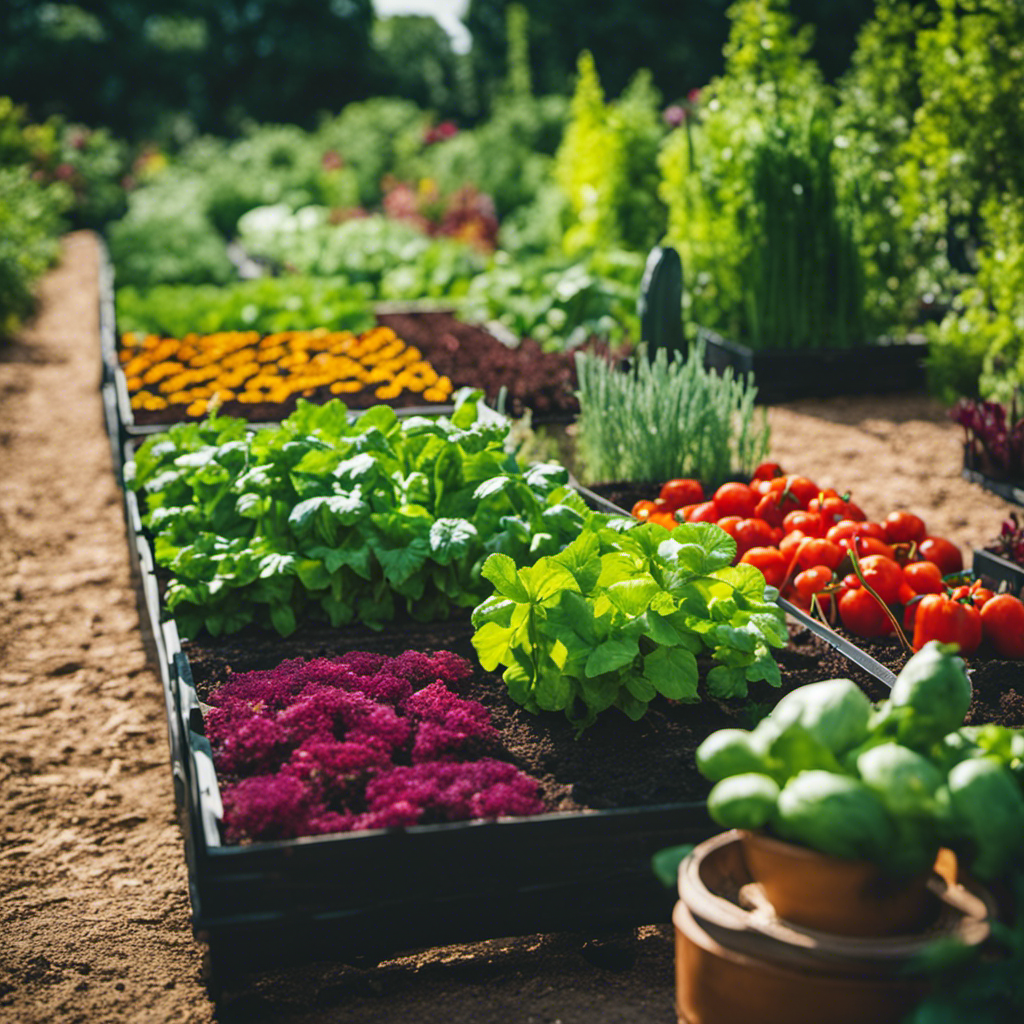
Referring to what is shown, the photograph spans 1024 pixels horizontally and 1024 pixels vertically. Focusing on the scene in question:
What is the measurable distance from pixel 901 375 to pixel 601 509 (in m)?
3.86

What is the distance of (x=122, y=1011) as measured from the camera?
6.98 feet

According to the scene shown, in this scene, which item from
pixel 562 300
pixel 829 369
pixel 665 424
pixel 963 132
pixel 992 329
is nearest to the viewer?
pixel 665 424

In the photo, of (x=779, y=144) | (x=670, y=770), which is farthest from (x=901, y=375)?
(x=670, y=770)

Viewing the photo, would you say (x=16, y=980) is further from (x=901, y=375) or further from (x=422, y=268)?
(x=422, y=268)

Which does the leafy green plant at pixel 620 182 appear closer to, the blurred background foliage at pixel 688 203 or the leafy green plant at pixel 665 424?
the blurred background foliage at pixel 688 203

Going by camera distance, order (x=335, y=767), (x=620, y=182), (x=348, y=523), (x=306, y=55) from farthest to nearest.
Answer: (x=306, y=55) < (x=620, y=182) < (x=348, y=523) < (x=335, y=767)

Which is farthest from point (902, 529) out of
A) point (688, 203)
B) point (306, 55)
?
point (306, 55)

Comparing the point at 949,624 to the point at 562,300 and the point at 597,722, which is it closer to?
the point at 597,722

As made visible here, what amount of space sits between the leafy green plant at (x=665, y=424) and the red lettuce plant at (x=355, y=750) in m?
1.81

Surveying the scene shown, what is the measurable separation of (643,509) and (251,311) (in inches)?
171

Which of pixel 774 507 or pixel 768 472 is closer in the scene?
pixel 774 507

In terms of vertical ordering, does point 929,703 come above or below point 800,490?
above

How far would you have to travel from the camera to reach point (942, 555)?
3367 millimetres

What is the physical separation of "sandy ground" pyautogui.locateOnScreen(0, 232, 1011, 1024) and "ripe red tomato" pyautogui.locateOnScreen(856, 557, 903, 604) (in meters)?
1.29
